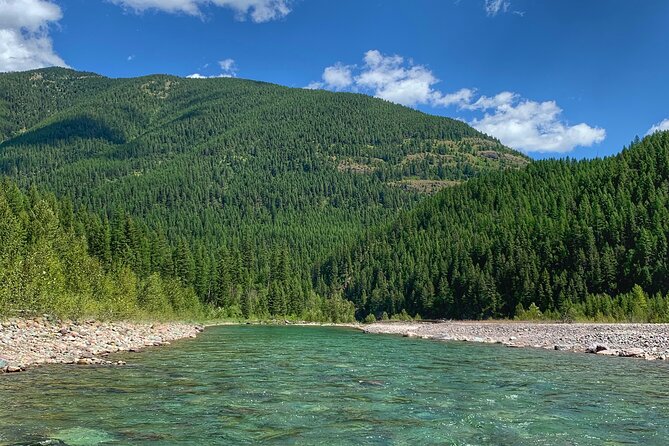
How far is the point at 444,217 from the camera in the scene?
190 meters

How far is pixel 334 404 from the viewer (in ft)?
58.9

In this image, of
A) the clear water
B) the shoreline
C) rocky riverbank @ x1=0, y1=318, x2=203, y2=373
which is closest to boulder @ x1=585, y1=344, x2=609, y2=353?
the shoreline

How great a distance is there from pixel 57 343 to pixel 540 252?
114893 mm

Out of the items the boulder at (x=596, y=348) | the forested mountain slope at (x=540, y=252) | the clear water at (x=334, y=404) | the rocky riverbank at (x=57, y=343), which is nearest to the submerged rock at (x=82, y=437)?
the clear water at (x=334, y=404)

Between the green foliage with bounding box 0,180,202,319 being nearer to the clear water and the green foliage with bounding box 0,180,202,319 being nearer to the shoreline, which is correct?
the shoreline

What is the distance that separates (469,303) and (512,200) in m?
68.7

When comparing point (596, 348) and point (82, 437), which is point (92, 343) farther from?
point (596, 348)

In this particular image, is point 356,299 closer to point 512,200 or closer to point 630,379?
point 512,200

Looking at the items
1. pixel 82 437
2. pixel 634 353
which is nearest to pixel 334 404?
pixel 82 437

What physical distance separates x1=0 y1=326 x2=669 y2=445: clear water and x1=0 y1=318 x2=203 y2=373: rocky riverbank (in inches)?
88.9

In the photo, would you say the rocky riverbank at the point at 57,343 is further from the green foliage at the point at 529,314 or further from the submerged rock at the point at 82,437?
the green foliage at the point at 529,314

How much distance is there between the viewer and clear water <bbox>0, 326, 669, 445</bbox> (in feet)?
44.8

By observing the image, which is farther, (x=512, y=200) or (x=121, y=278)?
(x=512, y=200)

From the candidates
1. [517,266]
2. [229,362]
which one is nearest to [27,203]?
[229,362]
